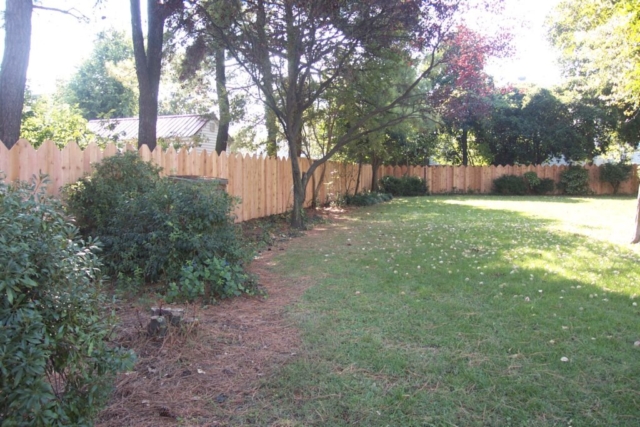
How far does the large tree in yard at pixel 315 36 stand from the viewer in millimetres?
8688

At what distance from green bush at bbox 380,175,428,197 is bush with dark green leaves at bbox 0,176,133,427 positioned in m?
21.9

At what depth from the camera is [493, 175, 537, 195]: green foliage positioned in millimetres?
24266

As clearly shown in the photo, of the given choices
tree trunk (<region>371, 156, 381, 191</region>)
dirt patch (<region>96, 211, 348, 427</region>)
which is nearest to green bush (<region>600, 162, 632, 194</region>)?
tree trunk (<region>371, 156, 381, 191</region>)

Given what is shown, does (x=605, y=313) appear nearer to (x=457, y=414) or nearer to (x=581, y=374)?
(x=581, y=374)

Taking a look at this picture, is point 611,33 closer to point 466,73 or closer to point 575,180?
point 466,73

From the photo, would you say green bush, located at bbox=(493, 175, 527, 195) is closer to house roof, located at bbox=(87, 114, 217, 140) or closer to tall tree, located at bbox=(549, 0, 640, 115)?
tall tree, located at bbox=(549, 0, 640, 115)

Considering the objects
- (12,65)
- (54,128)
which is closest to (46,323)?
(12,65)

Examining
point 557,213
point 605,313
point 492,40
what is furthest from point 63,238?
point 557,213

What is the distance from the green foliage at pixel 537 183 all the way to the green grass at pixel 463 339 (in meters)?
18.2

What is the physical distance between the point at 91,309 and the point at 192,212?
334 cm

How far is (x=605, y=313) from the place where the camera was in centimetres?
416

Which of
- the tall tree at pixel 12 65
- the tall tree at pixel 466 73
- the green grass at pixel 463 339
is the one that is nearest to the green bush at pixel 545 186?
the tall tree at pixel 466 73

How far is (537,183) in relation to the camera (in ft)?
79.0

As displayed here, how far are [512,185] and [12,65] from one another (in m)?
23.5
